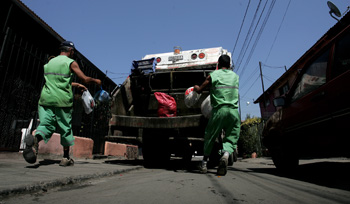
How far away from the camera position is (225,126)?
3350mm

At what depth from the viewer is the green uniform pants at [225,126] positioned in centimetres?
327

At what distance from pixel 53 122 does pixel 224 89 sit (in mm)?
2604

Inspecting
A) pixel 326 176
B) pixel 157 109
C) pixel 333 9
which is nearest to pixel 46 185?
pixel 157 109

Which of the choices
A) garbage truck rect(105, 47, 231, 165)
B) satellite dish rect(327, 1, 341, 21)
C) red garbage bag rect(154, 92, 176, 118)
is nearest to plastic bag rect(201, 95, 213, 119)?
garbage truck rect(105, 47, 231, 165)

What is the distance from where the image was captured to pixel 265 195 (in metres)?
1.86

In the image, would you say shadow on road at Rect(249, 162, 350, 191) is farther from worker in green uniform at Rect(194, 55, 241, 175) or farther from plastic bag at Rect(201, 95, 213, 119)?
plastic bag at Rect(201, 95, 213, 119)

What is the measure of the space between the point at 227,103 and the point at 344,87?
1422 mm

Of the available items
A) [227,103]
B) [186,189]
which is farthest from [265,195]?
[227,103]

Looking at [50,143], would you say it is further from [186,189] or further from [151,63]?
[186,189]

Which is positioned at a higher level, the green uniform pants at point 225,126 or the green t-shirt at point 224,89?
the green t-shirt at point 224,89

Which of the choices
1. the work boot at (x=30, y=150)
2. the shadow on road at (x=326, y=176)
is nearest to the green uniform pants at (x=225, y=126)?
the shadow on road at (x=326, y=176)

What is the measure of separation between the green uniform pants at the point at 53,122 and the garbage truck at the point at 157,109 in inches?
38.8

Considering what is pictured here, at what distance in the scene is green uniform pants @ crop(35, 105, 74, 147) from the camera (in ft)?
9.92

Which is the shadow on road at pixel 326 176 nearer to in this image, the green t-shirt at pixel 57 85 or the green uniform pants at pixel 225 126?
the green uniform pants at pixel 225 126
